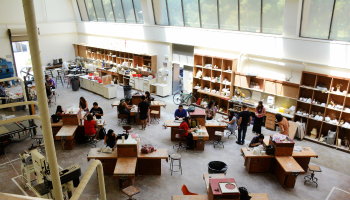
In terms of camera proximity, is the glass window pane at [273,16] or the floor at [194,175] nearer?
the floor at [194,175]

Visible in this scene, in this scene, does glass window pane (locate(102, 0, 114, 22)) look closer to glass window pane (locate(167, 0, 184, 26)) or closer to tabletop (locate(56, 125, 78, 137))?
glass window pane (locate(167, 0, 184, 26))

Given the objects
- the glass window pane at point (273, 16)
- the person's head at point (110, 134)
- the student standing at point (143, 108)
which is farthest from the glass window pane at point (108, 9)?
the person's head at point (110, 134)

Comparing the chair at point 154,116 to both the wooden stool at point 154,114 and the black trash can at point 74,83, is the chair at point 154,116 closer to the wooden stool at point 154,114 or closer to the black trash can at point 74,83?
the wooden stool at point 154,114

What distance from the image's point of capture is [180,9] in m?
14.1

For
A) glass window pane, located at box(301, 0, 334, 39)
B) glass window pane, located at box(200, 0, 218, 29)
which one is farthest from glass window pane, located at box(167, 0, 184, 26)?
glass window pane, located at box(301, 0, 334, 39)

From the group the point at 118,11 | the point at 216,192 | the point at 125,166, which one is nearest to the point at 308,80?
the point at 216,192

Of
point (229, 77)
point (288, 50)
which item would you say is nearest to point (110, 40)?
point (229, 77)

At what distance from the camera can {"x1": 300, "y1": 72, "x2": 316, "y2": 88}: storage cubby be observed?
1060cm

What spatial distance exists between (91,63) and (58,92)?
4586 millimetres

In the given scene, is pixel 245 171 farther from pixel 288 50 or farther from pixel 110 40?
pixel 110 40

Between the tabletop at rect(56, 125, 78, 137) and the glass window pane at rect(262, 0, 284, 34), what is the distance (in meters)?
9.39

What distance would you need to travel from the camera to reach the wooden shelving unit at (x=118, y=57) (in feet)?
54.6

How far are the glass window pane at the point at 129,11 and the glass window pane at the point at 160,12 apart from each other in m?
2.37

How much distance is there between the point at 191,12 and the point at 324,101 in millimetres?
7928
